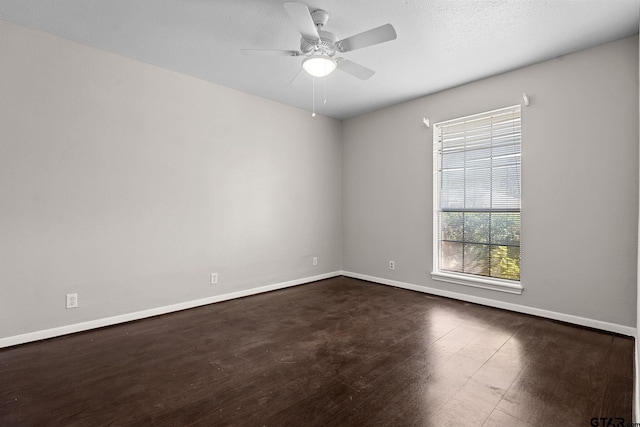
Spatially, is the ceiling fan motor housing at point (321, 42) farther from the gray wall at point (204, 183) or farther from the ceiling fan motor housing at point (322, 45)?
the gray wall at point (204, 183)

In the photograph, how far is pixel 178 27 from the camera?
104 inches

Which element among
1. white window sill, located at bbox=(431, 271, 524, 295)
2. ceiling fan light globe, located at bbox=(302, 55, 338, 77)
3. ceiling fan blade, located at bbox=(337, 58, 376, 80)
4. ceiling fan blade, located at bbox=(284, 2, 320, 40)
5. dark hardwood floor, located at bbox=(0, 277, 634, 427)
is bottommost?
dark hardwood floor, located at bbox=(0, 277, 634, 427)

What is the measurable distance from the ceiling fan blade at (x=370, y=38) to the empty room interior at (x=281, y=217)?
1cm

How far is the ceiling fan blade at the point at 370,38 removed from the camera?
2.12 metres

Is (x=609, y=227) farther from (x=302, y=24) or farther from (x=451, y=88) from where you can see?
(x=302, y=24)

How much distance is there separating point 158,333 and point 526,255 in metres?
3.78

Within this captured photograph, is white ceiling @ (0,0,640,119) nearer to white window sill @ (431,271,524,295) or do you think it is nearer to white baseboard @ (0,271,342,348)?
white window sill @ (431,271,524,295)

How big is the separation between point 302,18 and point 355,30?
76cm

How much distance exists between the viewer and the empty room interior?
6.55ft

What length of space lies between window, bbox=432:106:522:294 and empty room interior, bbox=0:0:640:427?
1.0 inches

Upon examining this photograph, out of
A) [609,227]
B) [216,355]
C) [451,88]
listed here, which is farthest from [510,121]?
[216,355]

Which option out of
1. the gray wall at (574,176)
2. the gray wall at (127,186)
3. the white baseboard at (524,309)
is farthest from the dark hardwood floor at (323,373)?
the gray wall at (127,186)

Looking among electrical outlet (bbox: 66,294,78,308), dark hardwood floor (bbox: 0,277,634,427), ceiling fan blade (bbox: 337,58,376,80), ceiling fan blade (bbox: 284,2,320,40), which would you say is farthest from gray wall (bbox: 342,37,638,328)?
electrical outlet (bbox: 66,294,78,308)

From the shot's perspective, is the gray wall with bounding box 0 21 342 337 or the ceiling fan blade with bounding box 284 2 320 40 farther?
the gray wall with bounding box 0 21 342 337
